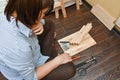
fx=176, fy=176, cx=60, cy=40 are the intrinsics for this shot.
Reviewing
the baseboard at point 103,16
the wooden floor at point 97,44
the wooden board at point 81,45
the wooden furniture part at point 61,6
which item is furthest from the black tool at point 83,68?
the wooden furniture part at point 61,6

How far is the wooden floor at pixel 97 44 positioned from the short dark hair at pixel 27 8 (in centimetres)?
84

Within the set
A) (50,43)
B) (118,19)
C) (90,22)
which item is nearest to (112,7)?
(118,19)

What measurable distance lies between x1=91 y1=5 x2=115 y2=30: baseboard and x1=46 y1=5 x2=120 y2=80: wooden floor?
4cm

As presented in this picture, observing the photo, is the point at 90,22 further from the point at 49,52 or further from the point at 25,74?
the point at 25,74

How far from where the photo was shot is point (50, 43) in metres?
1.19

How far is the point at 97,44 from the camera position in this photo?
5.45 ft

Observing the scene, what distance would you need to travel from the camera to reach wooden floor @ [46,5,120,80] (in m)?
1.48

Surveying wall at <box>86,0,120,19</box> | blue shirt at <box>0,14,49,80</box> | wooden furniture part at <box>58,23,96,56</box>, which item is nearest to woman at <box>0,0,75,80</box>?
blue shirt at <box>0,14,49,80</box>

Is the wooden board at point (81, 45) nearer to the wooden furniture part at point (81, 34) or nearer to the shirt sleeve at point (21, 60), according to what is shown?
the wooden furniture part at point (81, 34)

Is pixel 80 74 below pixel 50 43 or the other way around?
below

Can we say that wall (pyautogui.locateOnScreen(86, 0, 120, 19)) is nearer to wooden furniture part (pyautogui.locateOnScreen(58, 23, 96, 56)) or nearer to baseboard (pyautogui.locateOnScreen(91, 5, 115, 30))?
baseboard (pyautogui.locateOnScreen(91, 5, 115, 30))

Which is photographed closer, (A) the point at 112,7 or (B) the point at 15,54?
(B) the point at 15,54

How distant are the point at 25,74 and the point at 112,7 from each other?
3.71ft

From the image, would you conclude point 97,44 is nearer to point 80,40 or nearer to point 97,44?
point 97,44
